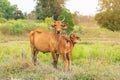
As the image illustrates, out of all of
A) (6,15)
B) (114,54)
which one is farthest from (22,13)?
(114,54)

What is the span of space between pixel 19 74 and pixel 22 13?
43589 millimetres

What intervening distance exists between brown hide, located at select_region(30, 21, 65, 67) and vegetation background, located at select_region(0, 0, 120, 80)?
0.55 m

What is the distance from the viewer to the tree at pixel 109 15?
148 ft

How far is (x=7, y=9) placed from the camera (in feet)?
207

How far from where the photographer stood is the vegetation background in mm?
10348

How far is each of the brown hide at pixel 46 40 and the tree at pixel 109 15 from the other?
32.6m

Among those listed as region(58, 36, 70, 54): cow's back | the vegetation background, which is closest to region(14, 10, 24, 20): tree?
the vegetation background

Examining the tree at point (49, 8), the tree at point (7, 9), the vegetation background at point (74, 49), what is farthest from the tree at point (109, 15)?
the tree at point (7, 9)

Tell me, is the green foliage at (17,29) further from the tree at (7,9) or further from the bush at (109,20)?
the tree at (7,9)

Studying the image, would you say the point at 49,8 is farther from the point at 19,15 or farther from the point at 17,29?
the point at 17,29

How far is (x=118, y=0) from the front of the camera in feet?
151

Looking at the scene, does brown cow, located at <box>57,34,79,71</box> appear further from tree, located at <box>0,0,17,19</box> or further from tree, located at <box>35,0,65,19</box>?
tree, located at <box>0,0,17,19</box>

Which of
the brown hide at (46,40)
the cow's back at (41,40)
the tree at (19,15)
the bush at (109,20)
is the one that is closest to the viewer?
the brown hide at (46,40)

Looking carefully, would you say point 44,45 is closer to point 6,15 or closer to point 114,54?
point 114,54
